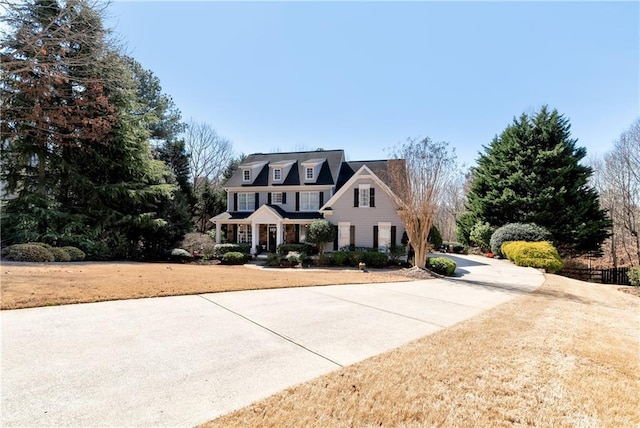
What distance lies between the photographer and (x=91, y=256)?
727 inches

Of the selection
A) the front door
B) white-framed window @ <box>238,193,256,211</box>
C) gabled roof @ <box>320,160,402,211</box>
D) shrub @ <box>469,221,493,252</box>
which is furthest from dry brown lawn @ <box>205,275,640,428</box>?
white-framed window @ <box>238,193,256,211</box>

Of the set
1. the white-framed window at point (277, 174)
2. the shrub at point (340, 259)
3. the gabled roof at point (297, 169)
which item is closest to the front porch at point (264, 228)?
the gabled roof at point (297, 169)

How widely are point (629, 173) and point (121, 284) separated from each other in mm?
36240

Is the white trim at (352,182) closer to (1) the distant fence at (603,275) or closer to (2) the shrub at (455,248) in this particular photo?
(2) the shrub at (455,248)

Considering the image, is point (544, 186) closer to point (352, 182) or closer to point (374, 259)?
point (352, 182)

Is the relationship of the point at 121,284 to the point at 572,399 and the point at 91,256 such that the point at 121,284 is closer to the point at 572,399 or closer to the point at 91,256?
the point at 572,399

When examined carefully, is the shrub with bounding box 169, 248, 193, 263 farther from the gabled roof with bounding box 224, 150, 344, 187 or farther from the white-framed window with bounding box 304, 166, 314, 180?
the white-framed window with bounding box 304, 166, 314, 180

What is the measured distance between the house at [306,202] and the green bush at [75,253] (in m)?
9.79

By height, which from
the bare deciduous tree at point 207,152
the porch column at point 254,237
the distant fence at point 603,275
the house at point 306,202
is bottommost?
the distant fence at point 603,275

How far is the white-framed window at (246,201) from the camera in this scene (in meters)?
26.9

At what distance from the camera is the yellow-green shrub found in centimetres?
1773

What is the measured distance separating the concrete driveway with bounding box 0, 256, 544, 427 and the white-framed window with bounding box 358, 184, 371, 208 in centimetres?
1448

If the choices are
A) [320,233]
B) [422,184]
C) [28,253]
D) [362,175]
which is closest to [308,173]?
[362,175]

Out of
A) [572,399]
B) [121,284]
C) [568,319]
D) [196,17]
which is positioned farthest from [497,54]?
[121,284]
